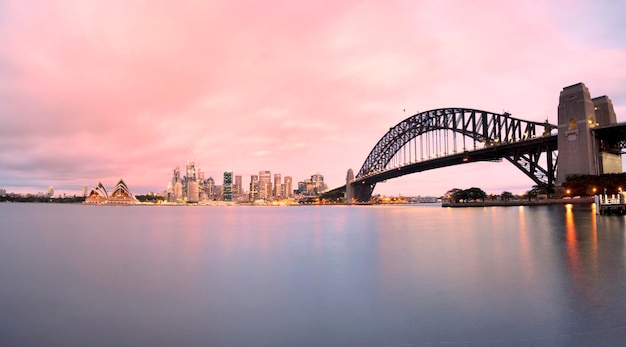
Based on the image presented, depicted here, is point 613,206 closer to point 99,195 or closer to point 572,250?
point 572,250

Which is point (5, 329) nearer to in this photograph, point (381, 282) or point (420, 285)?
point (381, 282)

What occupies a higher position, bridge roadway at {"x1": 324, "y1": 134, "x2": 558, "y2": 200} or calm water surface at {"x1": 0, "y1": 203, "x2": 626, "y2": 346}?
bridge roadway at {"x1": 324, "y1": 134, "x2": 558, "y2": 200}

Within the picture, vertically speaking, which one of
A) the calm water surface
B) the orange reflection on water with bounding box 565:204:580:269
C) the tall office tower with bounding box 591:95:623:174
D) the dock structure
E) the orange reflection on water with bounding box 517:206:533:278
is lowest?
the calm water surface

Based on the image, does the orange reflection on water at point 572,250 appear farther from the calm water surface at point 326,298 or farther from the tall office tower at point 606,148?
the tall office tower at point 606,148

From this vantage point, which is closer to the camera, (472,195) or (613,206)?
(613,206)

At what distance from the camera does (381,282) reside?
11.0 m

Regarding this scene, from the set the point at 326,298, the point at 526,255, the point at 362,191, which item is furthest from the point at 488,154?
the point at 326,298

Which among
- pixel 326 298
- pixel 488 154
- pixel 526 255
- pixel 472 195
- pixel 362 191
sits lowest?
pixel 326 298

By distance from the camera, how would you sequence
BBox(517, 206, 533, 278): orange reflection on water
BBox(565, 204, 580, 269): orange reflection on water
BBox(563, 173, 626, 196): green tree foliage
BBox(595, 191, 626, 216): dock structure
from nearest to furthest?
BBox(517, 206, 533, 278): orange reflection on water, BBox(565, 204, 580, 269): orange reflection on water, BBox(595, 191, 626, 216): dock structure, BBox(563, 173, 626, 196): green tree foliage

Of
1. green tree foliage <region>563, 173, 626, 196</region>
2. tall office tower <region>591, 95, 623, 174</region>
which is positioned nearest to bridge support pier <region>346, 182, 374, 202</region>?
tall office tower <region>591, 95, 623, 174</region>

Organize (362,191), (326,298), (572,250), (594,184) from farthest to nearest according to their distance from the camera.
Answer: (362,191) → (594,184) → (572,250) → (326,298)

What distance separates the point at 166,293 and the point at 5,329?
3578mm

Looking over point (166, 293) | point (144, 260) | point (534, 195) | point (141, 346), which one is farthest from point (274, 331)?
point (534, 195)

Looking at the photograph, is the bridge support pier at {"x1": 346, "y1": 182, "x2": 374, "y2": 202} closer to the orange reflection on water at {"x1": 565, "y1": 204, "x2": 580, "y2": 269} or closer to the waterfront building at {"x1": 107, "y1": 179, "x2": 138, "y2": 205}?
the orange reflection on water at {"x1": 565, "y1": 204, "x2": 580, "y2": 269}
